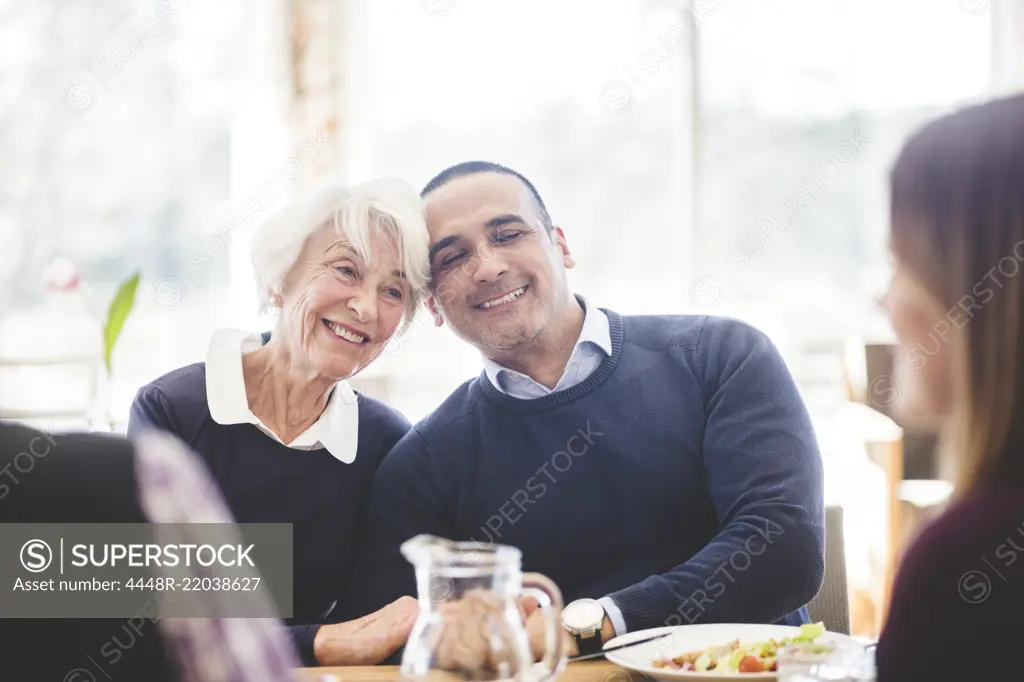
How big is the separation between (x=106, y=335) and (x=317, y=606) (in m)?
1.16

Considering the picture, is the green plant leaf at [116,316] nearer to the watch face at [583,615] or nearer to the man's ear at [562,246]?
the man's ear at [562,246]

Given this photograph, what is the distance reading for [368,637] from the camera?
137 cm

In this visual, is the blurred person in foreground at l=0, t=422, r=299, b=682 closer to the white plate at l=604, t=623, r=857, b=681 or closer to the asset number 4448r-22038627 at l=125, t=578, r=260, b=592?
the asset number 4448r-22038627 at l=125, t=578, r=260, b=592

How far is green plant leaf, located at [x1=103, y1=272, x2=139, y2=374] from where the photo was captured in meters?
2.45

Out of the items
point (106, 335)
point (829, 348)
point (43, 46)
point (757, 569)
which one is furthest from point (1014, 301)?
point (43, 46)

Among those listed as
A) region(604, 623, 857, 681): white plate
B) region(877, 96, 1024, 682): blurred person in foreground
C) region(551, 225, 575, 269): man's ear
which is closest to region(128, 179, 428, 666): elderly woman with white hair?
A: region(551, 225, 575, 269): man's ear

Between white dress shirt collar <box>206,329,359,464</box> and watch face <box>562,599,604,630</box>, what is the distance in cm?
54

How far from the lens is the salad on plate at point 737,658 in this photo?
3.33ft

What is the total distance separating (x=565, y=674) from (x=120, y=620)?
1.58 feet

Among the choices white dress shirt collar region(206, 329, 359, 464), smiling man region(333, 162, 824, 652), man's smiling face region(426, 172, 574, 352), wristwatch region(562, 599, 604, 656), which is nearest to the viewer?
wristwatch region(562, 599, 604, 656)

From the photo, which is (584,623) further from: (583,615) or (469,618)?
(469,618)

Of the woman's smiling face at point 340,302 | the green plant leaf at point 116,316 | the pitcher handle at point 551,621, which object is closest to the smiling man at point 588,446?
the woman's smiling face at point 340,302

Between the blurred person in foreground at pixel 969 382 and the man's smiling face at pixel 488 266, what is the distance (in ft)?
3.39

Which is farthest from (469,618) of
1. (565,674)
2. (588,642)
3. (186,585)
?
(588,642)
